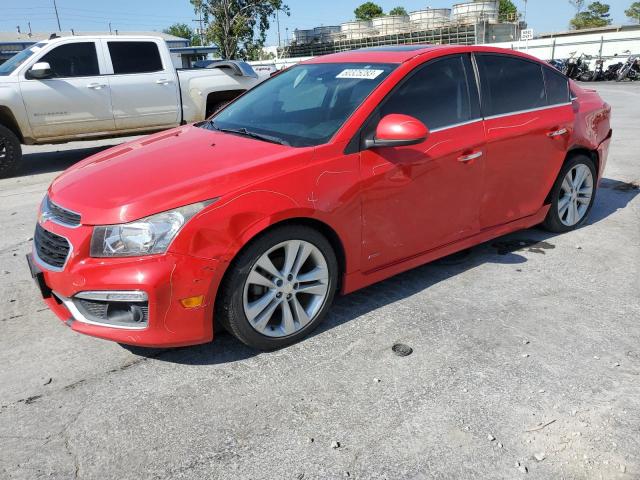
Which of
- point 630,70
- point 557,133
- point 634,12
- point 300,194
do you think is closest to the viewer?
point 300,194

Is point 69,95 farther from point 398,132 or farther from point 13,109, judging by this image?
point 398,132

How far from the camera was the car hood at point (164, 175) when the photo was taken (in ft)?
9.14

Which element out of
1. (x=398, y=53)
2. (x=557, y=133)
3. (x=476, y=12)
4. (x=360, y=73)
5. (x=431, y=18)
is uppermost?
(x=476, y=12)

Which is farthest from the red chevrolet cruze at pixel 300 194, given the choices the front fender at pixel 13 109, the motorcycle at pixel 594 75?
the motorcycle at pixel 594 75

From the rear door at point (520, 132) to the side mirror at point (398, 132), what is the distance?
94cm

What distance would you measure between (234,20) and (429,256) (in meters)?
51.1

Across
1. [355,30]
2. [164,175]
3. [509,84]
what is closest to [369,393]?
[164,175]

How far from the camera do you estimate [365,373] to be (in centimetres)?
295

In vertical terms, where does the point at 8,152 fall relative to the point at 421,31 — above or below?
below

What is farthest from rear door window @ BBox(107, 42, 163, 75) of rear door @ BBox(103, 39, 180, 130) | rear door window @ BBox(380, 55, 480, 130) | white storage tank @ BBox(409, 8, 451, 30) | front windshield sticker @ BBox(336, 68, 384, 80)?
white storage tank @ BBox(409, 8, 451, 30)

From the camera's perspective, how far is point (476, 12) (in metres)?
59.2

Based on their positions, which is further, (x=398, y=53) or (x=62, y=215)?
(x=398, y=53)

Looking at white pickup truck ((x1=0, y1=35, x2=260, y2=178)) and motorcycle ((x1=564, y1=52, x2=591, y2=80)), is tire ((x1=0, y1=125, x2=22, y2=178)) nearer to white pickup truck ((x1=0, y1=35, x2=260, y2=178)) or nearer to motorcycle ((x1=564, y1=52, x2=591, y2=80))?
white pickup truck ((x1=0, y1=35, x2=260, y2=178))

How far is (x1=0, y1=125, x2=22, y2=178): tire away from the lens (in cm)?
786
